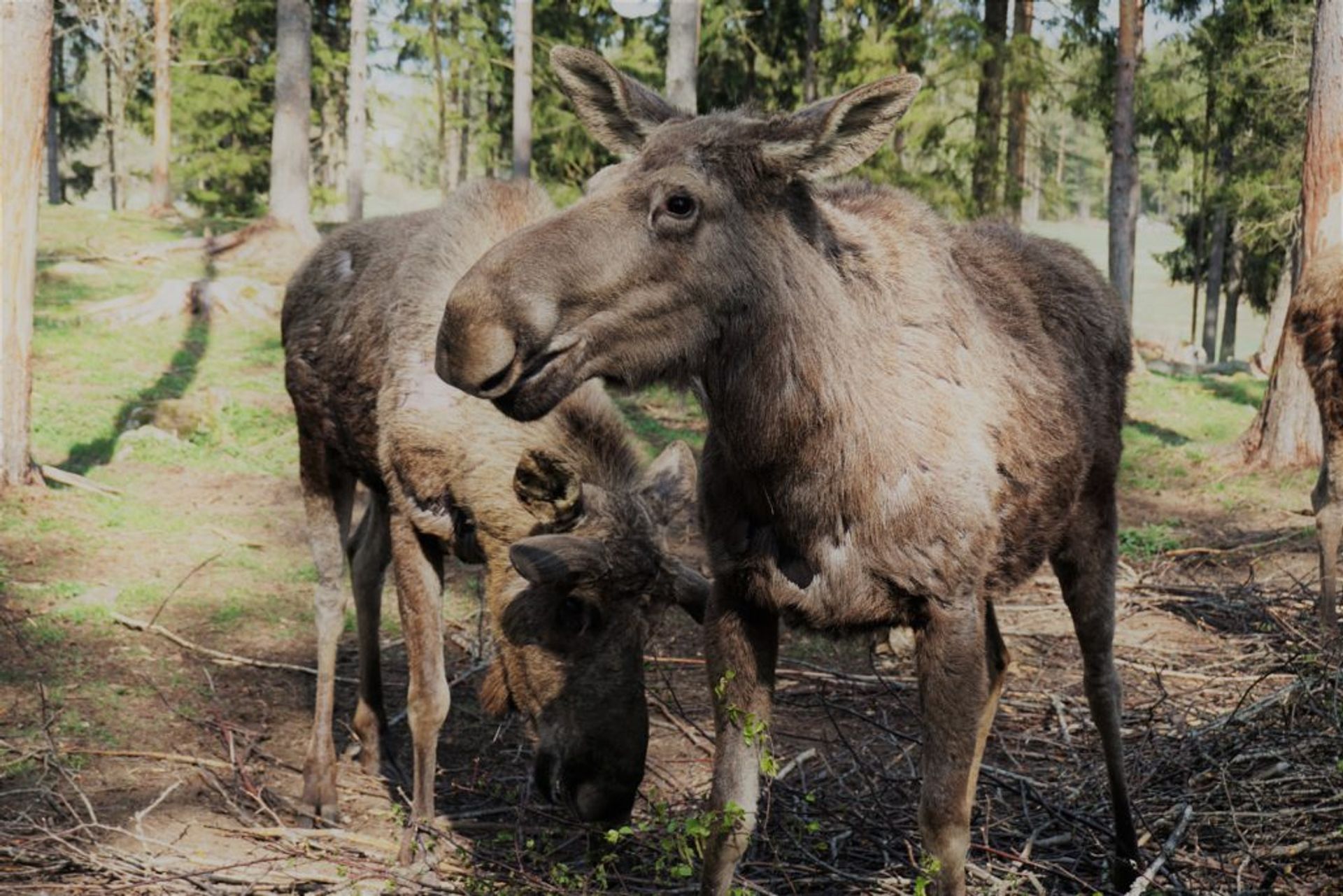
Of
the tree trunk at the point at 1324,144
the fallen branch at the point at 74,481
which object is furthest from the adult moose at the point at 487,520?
the tree trunk at the point at 1324,144

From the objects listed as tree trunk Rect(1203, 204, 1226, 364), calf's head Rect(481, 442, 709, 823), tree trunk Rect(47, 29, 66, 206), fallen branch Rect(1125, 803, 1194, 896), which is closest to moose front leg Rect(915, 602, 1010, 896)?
fallen branch Rect(1125, 803, 1194, 896)

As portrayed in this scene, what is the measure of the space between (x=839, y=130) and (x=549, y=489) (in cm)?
207

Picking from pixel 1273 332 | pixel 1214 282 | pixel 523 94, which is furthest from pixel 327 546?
pixel 1214 282

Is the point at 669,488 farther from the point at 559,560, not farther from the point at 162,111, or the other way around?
the point at 162,111

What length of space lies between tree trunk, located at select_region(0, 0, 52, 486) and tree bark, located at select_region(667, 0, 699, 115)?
5321mm

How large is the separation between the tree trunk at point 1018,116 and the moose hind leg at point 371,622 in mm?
17438

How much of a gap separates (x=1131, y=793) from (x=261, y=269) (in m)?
18.2

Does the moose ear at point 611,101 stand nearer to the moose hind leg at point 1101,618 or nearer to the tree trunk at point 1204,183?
→ the moose hind leg at point 1101,618

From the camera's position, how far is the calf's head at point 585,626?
4410 mm

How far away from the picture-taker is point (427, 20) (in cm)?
3744

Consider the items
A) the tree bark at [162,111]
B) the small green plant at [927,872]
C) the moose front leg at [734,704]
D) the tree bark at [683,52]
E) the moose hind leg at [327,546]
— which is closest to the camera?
the small green plant at [927,872]

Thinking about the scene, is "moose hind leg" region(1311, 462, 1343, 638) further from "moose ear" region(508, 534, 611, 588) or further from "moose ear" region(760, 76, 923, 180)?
"moose ear" region(760, 76, 923, 180)

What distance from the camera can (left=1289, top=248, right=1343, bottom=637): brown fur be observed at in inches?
311

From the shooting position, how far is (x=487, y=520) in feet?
16.3
